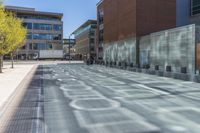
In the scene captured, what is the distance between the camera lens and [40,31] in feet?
368

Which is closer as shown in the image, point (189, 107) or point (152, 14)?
point (189, 107)

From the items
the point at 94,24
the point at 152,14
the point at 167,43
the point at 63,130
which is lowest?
the point at 63,130

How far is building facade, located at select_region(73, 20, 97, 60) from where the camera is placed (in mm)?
109812

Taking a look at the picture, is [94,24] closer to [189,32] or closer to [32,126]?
[189,32]

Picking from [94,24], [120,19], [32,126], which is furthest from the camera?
[94,24]

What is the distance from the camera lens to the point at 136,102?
11.5 m

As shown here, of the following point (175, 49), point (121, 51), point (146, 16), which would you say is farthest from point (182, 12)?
point (175, 49)

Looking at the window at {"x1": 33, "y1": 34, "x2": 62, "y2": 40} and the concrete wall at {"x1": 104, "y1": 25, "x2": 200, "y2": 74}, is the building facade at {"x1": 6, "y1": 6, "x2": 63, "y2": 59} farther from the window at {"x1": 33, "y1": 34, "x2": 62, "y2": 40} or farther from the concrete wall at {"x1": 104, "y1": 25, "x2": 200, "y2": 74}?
the concrete wall at {"x1": 104, "y1": 25, "x2": 200, "y2": 74}

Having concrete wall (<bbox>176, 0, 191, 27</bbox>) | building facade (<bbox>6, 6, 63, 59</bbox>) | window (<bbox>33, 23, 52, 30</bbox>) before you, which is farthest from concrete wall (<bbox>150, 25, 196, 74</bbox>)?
window (<bbox>33, 23, 52, 30</bbox>)

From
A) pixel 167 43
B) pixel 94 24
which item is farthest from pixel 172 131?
pixel 94 24

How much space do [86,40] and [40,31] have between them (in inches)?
827

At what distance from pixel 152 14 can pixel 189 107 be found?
103 ft

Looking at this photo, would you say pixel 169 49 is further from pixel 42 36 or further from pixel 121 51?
pixel 42 36

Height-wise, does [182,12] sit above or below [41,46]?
above
